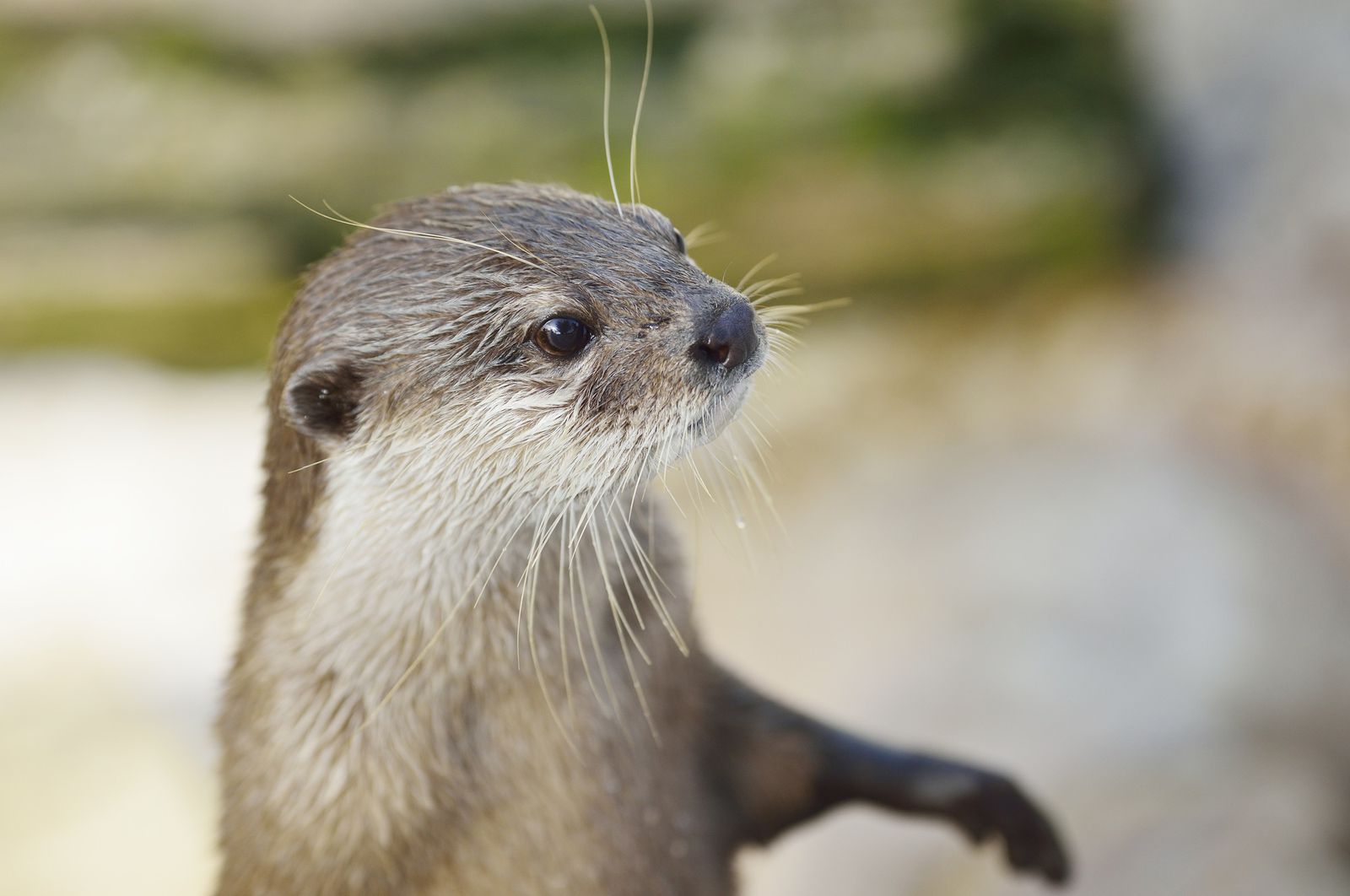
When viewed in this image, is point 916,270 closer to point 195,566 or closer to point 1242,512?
point 1242,512

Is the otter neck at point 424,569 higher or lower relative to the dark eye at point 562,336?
lower

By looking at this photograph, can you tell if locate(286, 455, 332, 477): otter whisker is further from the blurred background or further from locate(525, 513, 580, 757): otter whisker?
the blurred background

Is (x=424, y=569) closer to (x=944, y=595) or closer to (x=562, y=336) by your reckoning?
(x=562, y=336)

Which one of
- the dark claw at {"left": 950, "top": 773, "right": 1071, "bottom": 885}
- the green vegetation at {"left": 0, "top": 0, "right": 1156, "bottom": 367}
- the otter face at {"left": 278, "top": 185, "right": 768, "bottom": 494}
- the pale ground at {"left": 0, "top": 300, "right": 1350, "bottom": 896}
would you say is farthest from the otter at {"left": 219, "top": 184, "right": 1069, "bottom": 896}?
the green vegetation at {"left": 0, "top": 0, "right": 1156, "bottom": 367}

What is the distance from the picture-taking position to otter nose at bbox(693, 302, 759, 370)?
55.5 inches

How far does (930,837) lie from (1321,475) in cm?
171

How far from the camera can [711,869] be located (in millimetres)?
1806

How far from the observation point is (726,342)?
1.41 metres

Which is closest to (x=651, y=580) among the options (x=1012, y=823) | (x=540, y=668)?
(x=540, y=668)

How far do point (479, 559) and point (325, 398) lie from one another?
257 millimetres

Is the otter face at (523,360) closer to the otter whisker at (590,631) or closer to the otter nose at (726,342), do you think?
the otter nose at (726,342)

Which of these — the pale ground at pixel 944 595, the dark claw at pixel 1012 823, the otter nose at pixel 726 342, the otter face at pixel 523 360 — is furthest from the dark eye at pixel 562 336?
the pale ground at pixel 944 595

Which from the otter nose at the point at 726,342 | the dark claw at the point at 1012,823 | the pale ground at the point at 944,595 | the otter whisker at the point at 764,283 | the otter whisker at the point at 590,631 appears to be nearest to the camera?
the otter nose at the point at 726,342

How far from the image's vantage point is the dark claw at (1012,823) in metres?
1.96
